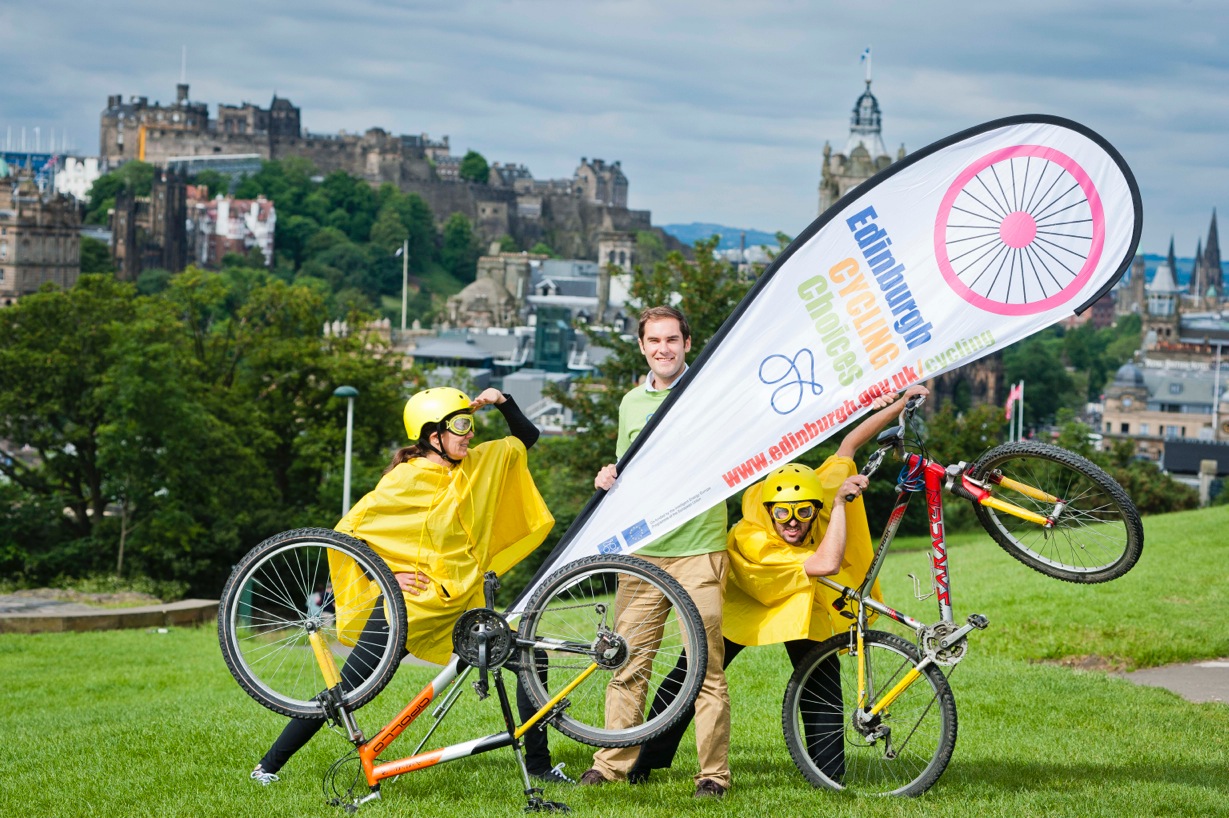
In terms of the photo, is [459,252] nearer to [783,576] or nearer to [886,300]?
[783,576]

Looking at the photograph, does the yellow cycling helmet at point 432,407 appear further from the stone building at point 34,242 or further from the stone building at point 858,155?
the stone building at point 34,242

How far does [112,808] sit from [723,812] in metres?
2.62

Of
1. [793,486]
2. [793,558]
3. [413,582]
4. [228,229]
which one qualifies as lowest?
[413,582]

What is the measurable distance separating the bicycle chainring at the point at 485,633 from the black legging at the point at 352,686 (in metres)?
0.13

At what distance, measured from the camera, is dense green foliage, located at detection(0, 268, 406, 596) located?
36.8 meters

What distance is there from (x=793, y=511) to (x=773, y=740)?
1.95 metres

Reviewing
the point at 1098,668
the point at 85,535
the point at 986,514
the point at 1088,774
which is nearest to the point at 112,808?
the point at 986,514

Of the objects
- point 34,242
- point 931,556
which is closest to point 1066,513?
point 931,556

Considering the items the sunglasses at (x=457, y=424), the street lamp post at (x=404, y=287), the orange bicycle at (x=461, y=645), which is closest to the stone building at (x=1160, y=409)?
the street lamp post at (x=404, y=287)

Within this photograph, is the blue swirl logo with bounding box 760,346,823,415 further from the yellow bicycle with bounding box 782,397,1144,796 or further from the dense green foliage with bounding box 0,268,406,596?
the dense green foliage with bounding box 0,268,406,596

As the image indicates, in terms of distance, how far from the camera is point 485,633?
6.23m

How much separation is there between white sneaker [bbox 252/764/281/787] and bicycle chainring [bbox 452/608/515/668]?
115 cm

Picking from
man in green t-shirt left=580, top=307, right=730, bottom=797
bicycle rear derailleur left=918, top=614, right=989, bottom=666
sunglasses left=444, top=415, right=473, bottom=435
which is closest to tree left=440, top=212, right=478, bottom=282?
man in green t-shirt left=580, top=307, right=730, bottom=797

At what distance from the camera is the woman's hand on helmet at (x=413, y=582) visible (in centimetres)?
645
